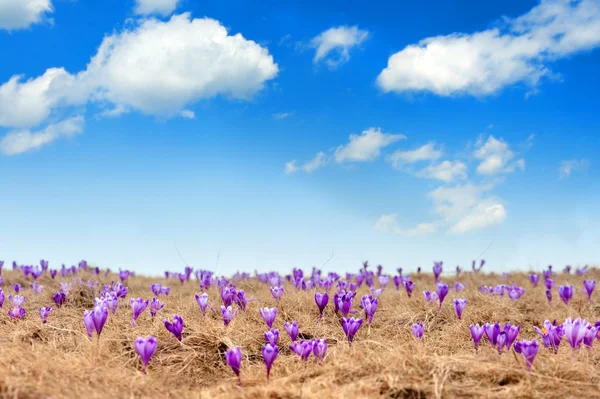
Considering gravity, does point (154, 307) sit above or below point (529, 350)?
above

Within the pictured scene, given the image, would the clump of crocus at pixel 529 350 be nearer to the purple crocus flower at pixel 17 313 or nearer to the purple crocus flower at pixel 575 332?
the purple crocus flower at pixel 575 332

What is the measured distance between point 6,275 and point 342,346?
10.6m

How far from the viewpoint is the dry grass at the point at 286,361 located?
4.38 metres

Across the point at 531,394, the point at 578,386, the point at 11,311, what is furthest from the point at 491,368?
the point at 11,311

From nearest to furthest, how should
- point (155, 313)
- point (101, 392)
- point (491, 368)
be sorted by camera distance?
1. point (101, 392)
2. point (491, 368)
3. point (155, 313)

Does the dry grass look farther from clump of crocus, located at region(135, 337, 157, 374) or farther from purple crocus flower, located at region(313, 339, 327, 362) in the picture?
clump of crocus, located at region(135, 337, 157, 374)

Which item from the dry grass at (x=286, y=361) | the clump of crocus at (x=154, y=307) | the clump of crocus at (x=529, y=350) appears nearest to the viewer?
the dry grass at (x=286, y=361)

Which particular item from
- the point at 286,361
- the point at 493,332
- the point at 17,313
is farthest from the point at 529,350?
the point at 17,313

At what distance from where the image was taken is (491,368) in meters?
4.62

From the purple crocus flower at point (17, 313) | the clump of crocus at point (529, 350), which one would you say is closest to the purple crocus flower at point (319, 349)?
the clump of crocus at point (529, 350)

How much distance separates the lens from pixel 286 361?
5434 millimetres

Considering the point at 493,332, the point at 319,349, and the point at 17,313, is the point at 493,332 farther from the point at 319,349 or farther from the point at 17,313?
the point at 17,313

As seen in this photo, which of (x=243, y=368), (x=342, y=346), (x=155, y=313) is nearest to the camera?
(x=243, y=368)

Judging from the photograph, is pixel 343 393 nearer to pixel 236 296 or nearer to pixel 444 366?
pixel 444 366
